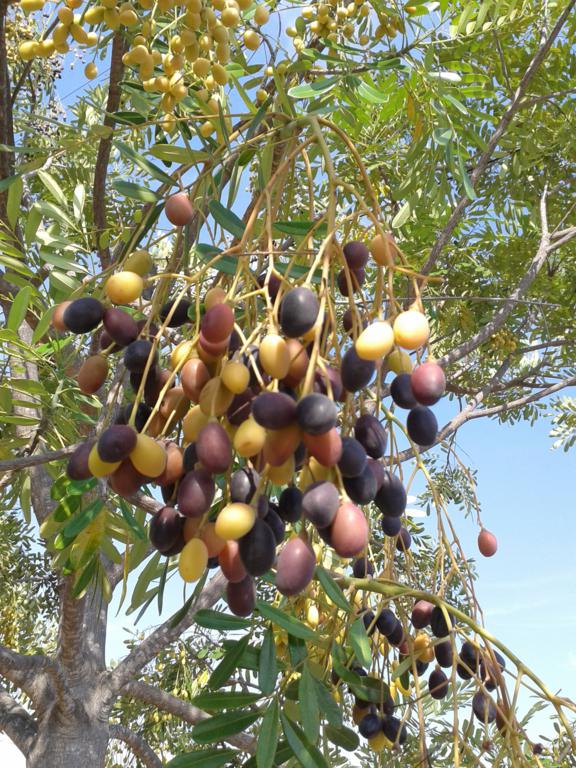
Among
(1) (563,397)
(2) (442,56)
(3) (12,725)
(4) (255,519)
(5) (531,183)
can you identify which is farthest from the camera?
(1) (563,397)

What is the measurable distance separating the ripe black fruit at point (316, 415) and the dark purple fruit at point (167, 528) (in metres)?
0.18

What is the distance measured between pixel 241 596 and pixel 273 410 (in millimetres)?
194

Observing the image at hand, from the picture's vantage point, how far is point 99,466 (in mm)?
728

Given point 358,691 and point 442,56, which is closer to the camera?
point 358,691

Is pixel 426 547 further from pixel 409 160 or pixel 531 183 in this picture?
pixel 409 160

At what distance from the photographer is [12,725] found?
9.56 ft

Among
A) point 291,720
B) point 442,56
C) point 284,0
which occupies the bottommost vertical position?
point 291,720

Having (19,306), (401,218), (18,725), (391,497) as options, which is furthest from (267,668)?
(18,725)

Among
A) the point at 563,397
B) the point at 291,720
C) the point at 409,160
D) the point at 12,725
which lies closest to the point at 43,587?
the point at 12,725

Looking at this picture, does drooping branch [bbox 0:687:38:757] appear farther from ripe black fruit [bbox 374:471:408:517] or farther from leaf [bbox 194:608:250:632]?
ripe black fruit [bbox 374:471:408:517]

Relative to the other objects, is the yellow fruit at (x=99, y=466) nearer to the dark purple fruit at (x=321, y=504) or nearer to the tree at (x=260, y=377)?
the tree at (x=260, y=377)

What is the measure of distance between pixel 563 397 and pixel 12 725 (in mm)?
3210

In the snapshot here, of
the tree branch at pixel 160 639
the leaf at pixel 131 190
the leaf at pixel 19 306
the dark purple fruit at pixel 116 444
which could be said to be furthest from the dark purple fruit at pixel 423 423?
the tree branch at pixel 160 639

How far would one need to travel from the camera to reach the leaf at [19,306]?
1361mm
